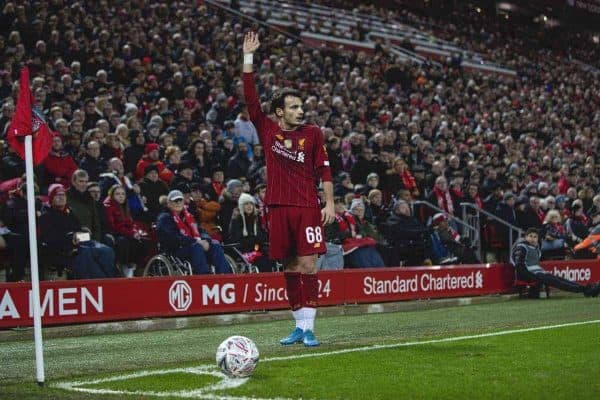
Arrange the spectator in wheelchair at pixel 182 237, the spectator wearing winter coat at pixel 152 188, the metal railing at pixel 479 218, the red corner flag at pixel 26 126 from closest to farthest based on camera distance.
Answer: the red corner flag at pixel 26 126
the spectator in wheelchair at pixel 182 237
the spectator wearing winter coat at pixel 152 188
the metal railing at pixel 479 218

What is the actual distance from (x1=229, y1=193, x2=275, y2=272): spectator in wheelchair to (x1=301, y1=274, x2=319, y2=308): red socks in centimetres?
564

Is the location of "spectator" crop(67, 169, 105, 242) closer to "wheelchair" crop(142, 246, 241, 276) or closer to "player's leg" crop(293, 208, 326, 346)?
"wheelchair" crop(142, 246, 241, 276)

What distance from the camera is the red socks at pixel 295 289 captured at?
8320 mm

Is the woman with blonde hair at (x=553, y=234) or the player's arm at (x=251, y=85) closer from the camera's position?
the player's arm at (x=251, y=85)

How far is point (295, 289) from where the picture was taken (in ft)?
27.3

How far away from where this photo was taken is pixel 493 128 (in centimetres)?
2773

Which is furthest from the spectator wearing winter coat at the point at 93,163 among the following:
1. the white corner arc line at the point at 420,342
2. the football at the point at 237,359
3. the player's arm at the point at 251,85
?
the football at the point at 237,359

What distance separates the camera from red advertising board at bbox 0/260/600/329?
1023 cm

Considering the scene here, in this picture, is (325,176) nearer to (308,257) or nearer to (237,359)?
(308,257)

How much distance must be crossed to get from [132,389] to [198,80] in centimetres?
1444

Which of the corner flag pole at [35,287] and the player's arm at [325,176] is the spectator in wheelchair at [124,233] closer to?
the player's arm at [325,176]

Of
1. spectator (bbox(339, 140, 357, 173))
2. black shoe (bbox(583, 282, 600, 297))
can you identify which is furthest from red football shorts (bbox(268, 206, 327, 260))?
spectator (bbox(339, 140, 357, 173))

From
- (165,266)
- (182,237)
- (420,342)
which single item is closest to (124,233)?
(165,266)

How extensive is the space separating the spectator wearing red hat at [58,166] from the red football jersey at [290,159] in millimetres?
5721
